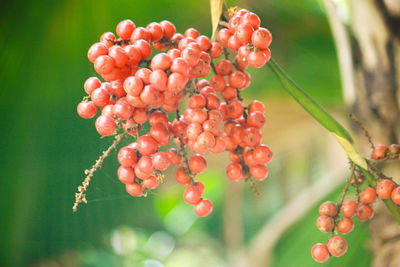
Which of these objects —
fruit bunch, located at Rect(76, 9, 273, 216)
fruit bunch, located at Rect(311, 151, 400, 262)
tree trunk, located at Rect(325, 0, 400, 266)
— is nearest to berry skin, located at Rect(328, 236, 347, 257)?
fruit bunch, located at Rect(311, 151, 400, 262)

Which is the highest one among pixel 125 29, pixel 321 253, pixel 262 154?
pixel 125 29

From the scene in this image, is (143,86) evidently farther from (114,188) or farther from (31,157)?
(31,157)

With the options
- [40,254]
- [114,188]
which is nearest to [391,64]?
[114,188]

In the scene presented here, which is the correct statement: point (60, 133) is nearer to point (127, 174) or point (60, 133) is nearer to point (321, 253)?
point (127, 174)

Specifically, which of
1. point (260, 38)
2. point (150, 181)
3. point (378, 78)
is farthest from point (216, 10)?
point (378, 78)

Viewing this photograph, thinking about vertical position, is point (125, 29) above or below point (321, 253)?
above

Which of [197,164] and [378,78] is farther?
[378,78]
